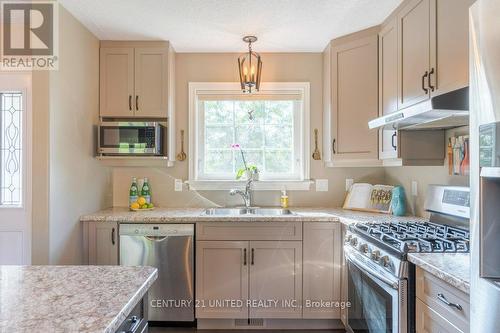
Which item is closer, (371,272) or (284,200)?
(371,272)

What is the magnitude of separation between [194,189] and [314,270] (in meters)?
1.29

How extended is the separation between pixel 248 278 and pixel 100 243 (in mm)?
1146

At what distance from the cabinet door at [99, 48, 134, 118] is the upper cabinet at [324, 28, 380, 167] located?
1.69 metres

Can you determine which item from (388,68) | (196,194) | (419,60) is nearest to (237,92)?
(196,194)

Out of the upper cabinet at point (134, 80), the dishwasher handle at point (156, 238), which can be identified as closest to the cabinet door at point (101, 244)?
the dishwasher handle at point (156, 238)

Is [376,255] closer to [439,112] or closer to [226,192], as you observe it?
[439,112]

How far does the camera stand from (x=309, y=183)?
2.91 m

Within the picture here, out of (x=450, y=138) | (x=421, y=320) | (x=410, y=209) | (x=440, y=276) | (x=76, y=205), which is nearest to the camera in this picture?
(x=440, y=276)

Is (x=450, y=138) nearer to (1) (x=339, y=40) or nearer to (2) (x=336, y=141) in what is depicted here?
(2) (x=336, y=141)

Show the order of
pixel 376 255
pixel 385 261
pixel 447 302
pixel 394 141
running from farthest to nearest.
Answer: pixel 394 141 < pixel 376 255 < pixel 385 261 < pixel 447 302

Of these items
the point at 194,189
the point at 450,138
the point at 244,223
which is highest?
the point at 450,138

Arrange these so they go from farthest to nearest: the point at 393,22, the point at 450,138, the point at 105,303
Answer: the point at 393,22, the point at 450,138, the point at 105,303

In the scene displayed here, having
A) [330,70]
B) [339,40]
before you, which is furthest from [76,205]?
[339,40]

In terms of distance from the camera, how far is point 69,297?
0.92 metres
